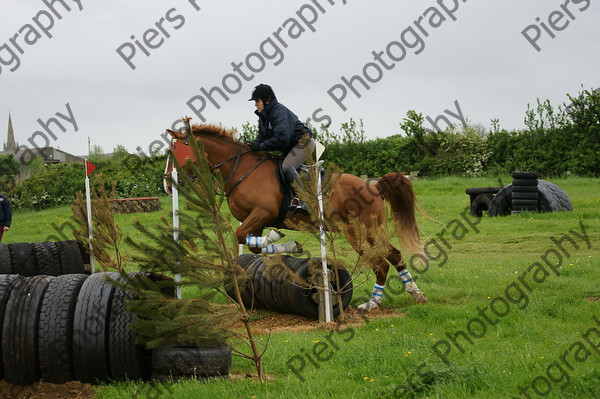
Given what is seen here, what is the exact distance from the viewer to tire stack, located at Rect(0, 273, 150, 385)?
458 cm

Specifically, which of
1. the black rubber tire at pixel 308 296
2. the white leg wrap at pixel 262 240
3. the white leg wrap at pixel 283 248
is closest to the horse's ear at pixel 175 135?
the white leg wrap at pixel 262 240

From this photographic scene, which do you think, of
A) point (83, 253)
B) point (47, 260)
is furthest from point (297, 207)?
point (47, 260)

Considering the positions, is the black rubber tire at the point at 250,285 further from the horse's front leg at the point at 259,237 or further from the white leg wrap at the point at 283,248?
the white leg wrap at the point at 283,248

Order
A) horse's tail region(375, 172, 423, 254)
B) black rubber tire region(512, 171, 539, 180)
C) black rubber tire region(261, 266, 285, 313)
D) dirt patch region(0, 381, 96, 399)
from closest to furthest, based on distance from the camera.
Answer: dirt patch region(0, 381, 96, 399), black rubber tire region(261, 266, 285, 313), horse's tail region(375, 172, 423, 254), black rubber tire region(512, 171, 539, 180)

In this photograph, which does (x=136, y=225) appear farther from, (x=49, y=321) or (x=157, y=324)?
(x=49, y=321)

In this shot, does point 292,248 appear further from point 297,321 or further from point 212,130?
point 212,130

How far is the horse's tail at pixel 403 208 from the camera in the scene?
7.79 metres

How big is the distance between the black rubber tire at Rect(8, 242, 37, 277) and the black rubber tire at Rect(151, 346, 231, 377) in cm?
529

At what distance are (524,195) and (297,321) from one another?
34.4 ft

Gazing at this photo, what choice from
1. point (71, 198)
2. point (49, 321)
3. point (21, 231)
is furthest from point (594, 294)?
point (71, 198)

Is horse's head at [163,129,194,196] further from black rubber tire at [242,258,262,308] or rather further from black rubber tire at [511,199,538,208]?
black rubber tire at [511,199,538,208]

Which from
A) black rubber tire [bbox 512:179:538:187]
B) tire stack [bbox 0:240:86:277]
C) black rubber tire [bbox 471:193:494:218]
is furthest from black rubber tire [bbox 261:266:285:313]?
black rubber tire [bbox 471:193:494:218]

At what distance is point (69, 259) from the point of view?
9.28 meters

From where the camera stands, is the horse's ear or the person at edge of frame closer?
the horse's ear
